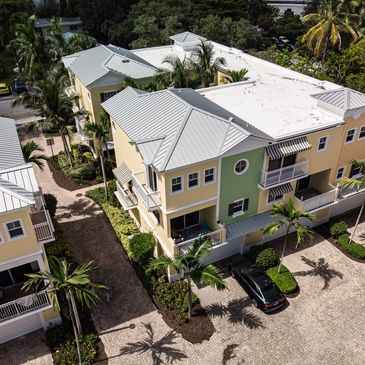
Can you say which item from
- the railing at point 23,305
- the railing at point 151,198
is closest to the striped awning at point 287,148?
the railing at point 151,198

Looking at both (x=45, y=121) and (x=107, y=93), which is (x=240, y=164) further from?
(x=45, y=121)

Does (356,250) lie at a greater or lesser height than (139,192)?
lesser

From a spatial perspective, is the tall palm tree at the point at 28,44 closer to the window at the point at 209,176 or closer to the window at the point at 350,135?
the window at the point at 209,176

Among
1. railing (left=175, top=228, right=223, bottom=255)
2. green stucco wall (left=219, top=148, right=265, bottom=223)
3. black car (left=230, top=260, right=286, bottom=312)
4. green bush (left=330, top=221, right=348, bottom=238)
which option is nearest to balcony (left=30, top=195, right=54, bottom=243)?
railing (left=175, top=228, right=223, bottom=255)

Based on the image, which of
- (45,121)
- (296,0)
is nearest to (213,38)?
(45,121)

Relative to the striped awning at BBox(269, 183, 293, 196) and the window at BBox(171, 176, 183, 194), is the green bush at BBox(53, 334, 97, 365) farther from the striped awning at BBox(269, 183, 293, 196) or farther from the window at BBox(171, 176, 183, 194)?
the striped awning at BBox(269, 183, 293, 196)

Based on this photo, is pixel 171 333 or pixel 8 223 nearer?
pixel 8 223

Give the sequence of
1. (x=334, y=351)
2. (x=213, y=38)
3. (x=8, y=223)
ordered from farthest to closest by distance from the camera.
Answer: (x=213, y=38), (x=334, y=351), (x=8, y=223)
